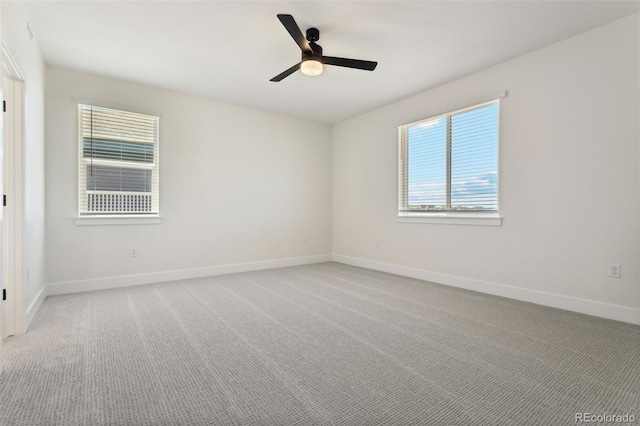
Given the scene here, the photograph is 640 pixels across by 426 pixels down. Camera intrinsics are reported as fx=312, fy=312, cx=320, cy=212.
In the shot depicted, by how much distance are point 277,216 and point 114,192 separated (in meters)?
2.41

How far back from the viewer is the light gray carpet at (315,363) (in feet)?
4.99

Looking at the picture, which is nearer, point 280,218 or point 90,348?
Answer: point 90,348

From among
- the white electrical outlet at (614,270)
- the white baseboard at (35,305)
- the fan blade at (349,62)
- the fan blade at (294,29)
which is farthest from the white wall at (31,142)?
the white electrical outlet at (614,270)

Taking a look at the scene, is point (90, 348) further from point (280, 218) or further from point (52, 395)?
point (280, 218)

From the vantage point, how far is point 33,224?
2.97 m

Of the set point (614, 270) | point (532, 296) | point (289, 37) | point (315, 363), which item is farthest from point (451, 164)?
point (315, 363)

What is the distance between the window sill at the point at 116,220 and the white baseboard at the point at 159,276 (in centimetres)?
69

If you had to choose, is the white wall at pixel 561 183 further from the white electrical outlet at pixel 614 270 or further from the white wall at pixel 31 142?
the white wall at pixel 31 142

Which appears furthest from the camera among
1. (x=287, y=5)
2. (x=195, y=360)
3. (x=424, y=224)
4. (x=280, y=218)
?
(x=280, y=218)

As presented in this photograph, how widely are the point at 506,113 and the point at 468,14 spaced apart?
1.36 m

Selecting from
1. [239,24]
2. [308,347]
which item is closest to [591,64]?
[239,24]

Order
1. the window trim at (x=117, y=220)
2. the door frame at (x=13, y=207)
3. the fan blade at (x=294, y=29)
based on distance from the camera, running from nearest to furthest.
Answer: the fan blade at (x=294, y=29) → the door frame at (x=13, y=207) → the window trim at (x=117, y=220)

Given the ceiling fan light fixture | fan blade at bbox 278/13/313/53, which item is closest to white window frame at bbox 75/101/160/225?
the ceiling fan light fixture

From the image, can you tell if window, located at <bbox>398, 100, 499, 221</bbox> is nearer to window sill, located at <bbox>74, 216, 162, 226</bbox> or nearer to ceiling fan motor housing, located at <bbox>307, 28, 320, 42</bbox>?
ceiling fan motor housing, located at <bbox>307, 28, 320, 42</bbox>
